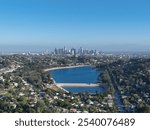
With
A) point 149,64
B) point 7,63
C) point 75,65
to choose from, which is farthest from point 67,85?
point 75,65

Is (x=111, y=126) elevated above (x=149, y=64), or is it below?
above

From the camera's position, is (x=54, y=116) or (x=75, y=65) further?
(x=75, y=65)

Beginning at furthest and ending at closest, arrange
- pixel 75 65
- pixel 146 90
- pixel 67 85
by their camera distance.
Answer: pixel 75 65 → pixel 67 85 → pixel 146 90

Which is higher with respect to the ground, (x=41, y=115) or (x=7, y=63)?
(x=41, y=115)

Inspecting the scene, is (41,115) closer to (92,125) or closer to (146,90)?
(92,125)

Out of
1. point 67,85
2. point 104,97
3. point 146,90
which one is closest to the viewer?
A: point 104,97

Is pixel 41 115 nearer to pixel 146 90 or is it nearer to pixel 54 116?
pixel 54 116

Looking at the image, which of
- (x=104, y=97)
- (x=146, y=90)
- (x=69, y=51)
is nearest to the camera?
(x=104, y=97)

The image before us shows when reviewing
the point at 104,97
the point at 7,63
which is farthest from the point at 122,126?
the point at 7,63

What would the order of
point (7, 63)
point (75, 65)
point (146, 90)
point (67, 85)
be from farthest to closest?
point (75, 65) < point (7, 63) < point (67, 85) < point (146, 90)
